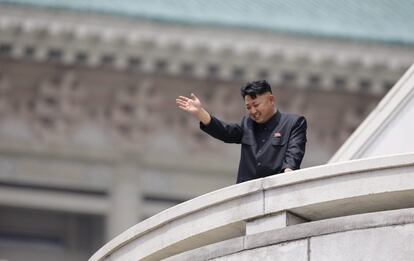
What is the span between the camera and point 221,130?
1161 cm

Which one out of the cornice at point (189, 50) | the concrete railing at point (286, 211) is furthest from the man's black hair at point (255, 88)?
the cornice at point (189, 50)

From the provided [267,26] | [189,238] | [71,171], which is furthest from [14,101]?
[189,238]

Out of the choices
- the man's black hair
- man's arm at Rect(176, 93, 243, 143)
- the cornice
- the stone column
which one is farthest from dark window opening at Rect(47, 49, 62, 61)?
the man's black hair

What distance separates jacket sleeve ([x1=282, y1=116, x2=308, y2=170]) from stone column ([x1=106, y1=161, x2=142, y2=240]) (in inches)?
674

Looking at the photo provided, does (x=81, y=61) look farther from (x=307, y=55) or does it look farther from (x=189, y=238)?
(x=189, y=238)

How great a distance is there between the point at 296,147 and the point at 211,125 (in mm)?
472

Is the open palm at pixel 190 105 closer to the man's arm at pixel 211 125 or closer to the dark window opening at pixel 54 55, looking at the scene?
the man's arm at pixel 211 125

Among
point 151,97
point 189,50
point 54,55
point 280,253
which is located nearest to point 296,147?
point 280,253

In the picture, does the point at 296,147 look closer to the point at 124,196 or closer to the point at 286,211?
the point at 286,211

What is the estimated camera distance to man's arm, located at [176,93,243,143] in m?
11.5

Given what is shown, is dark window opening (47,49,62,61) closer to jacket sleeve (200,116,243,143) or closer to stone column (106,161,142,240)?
stone column (106,161,142,240)

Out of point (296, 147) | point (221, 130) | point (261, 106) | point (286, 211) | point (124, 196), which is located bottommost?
point (286, 211)

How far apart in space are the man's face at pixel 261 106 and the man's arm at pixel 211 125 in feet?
0.44

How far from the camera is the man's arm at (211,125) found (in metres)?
11.5
